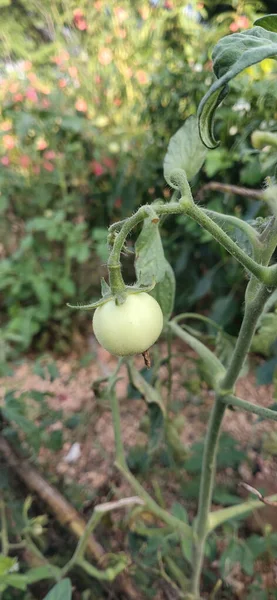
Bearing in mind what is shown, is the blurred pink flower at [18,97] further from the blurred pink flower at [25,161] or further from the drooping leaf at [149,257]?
the drooping leaf at [149,257]

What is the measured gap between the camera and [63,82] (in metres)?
2.26

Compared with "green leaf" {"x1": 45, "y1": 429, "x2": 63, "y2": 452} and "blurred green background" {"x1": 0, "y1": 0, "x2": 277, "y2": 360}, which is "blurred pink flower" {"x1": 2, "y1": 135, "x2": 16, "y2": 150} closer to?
"blurred green background" {"x1": 0, "y1": 0, "x2": 277, "y2": 360}

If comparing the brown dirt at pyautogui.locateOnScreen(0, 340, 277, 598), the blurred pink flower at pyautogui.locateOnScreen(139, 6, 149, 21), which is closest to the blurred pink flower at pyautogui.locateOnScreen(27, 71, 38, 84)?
the blurred pink flower at pyautogui.locateOnScreen(139, 6, 149, 21)

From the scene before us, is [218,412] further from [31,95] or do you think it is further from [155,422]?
[31,95]

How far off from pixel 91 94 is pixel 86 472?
72.9 inches

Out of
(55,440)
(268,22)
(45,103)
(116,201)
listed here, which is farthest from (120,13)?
(268,22)

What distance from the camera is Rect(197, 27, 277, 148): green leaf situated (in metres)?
0.29

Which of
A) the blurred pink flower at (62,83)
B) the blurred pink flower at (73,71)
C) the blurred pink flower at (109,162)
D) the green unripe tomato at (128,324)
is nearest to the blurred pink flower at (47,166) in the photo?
the blurred pink flower at (109,162)

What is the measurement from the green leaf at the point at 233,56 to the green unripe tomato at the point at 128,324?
0.55ft

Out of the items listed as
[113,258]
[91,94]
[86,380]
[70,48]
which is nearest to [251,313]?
[113,258]

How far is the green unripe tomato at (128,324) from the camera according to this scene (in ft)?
1.30

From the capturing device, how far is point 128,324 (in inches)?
15.5

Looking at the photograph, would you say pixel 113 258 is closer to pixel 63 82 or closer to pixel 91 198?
pixel 91 198

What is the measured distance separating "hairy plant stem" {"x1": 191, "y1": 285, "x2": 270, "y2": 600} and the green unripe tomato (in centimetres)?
10
